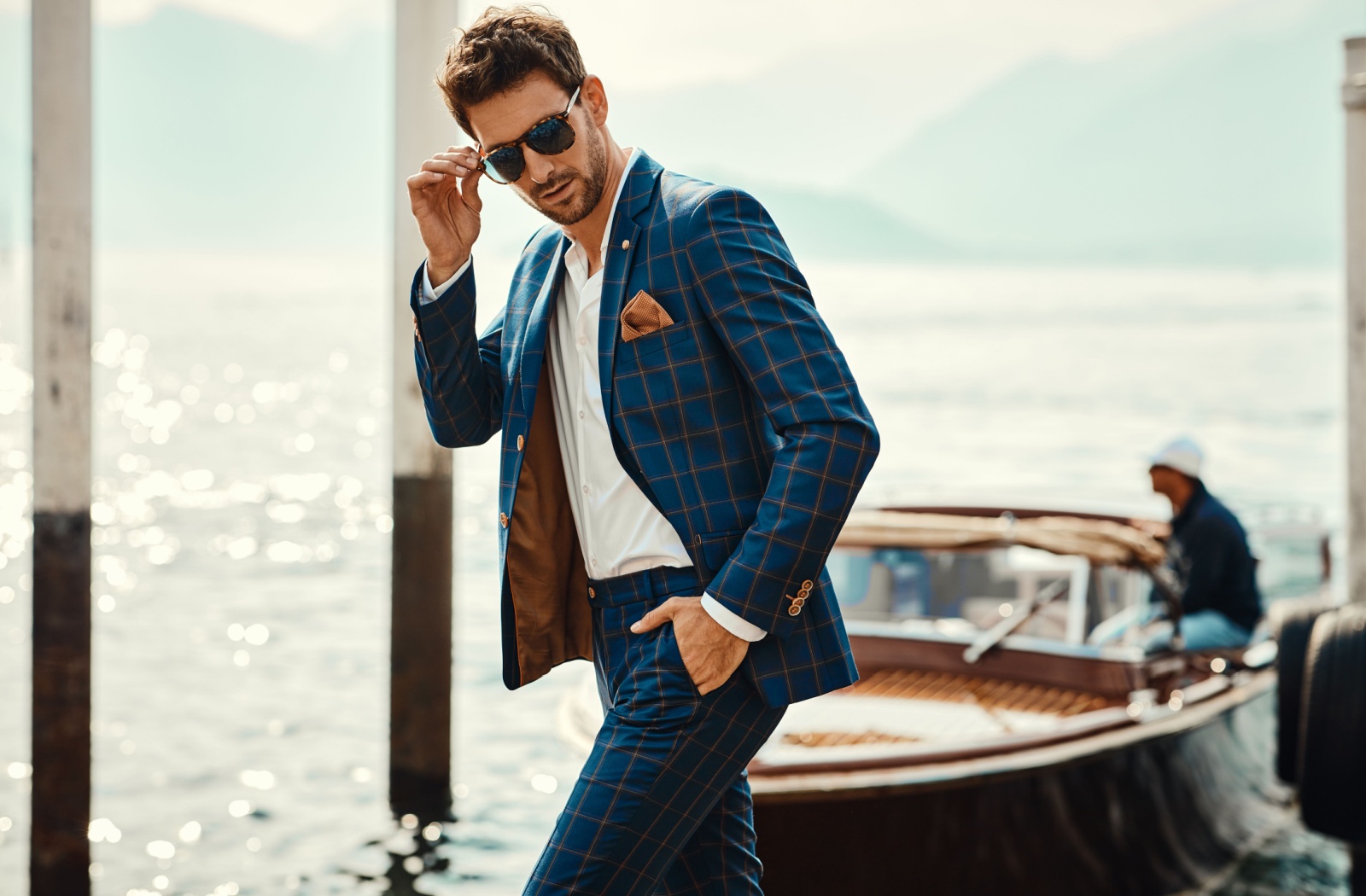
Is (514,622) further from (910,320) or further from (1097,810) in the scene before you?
(910,320)

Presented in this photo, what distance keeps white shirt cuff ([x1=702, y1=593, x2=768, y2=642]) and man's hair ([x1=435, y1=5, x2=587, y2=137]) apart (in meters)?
0.85

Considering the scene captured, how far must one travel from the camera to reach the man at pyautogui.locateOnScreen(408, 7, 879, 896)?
2188mm

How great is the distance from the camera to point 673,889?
7.96 feet

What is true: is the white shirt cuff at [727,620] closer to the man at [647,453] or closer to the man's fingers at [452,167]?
the man at [647,453]

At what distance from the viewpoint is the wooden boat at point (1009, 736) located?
522 cm

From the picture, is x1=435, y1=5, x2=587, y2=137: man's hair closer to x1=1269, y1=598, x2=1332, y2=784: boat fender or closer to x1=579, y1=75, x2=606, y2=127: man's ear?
x1=579, y1=75, x2=606, y2=127: man's ear

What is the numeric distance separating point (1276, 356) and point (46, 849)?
2774 inches

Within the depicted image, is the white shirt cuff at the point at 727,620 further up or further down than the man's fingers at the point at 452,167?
further down

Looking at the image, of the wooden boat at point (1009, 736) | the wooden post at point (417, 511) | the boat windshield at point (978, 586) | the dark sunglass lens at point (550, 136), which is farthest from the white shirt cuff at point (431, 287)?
the boat windshield at point (978, 586)

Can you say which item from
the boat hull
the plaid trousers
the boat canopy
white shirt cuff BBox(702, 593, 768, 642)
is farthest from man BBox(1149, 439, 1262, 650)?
white shirt cuff BBox(702, 593, 768, 642)

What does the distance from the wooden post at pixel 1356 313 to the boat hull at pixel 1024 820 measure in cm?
105

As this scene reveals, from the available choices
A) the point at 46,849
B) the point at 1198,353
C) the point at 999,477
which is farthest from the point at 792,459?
the point at 1198,353

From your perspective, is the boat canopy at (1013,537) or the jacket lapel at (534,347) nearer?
the jacket lapel at (534,347)

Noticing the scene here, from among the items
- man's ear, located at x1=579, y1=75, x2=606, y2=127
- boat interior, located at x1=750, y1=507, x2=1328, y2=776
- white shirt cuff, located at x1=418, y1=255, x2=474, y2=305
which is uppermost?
man's ear, located at x1=579, y1=75, x2=606, y2=127
